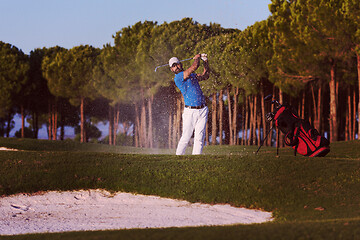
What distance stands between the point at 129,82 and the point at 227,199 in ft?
112

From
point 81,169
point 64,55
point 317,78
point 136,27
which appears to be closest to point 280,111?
point 81,169

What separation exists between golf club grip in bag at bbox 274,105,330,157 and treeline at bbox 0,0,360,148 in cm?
1549

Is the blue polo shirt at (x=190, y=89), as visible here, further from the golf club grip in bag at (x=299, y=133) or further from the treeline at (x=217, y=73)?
the treeline at (x=217, y=73)

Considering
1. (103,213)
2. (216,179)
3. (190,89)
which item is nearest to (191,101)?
(190,89)

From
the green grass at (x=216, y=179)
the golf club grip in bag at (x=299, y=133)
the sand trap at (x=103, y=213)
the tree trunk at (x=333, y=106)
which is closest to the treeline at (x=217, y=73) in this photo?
the tree trunk at (x=333, y=106)

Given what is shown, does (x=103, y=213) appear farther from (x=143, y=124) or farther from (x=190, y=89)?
(x=143, y=124)

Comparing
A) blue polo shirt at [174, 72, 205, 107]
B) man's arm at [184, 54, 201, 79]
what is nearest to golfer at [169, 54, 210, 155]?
blue polo shirt at [174, 72, 205, 107]

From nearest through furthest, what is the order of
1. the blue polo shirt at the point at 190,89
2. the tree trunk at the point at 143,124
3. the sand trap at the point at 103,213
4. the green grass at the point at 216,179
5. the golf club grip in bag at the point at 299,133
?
the sand trap at the point at 103,213 < the green grass at the point at 216,179 < the blue polo shirt at the point at 190,89 < the golf club grip in bag at the point at 299,133 < the tree trunk at the point at 143,124

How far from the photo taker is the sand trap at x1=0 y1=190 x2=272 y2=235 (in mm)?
10625

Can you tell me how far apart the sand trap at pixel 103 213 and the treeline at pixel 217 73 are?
21.2 m

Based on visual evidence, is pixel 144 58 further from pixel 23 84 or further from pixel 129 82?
pixel 23 84

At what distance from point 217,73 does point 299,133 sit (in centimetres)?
2395

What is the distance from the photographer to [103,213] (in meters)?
11.9

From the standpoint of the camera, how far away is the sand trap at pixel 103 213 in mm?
10625
